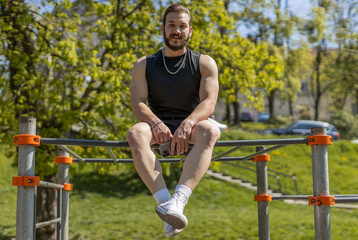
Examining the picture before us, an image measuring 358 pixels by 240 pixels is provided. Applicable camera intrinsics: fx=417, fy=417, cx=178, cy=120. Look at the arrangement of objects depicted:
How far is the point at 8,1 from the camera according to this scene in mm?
7750

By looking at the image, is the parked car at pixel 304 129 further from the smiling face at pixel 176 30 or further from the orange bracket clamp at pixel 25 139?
the orange bracket clamp at pixel 25 139

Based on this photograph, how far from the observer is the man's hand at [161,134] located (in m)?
2.91

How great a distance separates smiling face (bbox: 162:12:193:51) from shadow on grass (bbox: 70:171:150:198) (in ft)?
35.6

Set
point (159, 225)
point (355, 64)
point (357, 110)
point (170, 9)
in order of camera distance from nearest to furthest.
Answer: point (170, 9)
point (159, 225)
point (355, 64)
point (357, 110)

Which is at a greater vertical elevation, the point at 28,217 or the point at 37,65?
the point at 37,65

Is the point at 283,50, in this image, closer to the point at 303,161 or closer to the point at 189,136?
the point at 303,161

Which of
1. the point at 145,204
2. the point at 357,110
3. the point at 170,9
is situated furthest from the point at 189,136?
the point at 357,110

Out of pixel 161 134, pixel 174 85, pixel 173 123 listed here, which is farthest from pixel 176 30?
pixel 161 134

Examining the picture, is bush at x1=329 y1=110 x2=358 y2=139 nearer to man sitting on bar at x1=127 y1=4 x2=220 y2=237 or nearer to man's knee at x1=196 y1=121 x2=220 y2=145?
man sitting on bar at x1=127 y1=4 x2=220 y2=237

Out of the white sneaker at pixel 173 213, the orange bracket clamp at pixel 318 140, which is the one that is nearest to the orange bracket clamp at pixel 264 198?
the orange bracket clamp at pixel 318 140

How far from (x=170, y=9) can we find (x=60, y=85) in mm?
4763

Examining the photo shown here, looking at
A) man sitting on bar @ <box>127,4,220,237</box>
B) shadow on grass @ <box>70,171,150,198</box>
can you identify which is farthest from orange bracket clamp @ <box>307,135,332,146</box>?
shadow on grass @ <box>70,171,150,198</box>

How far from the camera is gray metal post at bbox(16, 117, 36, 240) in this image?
2775mm

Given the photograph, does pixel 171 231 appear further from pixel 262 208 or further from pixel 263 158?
pixel 263 158
